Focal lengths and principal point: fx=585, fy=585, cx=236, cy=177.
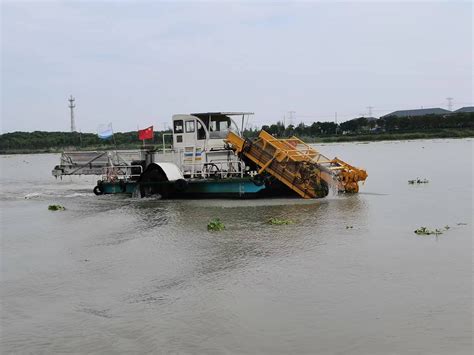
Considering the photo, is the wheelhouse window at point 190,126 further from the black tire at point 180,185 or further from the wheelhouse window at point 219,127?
the black tire at point 180,185

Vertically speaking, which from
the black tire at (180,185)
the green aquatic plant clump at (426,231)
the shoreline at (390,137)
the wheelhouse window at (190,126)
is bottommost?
the green aquatic plant clump at (426,231)

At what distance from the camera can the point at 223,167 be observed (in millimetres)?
22469

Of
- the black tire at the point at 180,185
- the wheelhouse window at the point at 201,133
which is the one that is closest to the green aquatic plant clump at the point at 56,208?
the black tire at the point at 180,185

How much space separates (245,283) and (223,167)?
13.1m

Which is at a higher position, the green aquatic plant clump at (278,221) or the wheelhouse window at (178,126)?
the wheelhouse window at (178,126)

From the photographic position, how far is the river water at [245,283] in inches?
281

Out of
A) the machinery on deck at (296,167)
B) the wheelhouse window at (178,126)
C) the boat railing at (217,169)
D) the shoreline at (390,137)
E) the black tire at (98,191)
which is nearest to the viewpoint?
the machinery on deck at (296,167)

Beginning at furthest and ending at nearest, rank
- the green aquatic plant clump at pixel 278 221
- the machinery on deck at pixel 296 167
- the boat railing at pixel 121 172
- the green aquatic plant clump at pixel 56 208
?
the boat railing at pixel 121 172
the green aquatic plant clump at pixel 56 208
the machinery on deck at pixel 296 167
the green aquatic plant clump at pixel 278 221

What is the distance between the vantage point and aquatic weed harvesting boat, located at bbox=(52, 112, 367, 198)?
20.3 m

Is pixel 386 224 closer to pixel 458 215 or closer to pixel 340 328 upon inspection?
pixel 458 215

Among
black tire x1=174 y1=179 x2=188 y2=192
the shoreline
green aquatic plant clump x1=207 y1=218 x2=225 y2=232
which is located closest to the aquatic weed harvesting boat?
black tire x1=174 y1=179 x2=188 y2=192

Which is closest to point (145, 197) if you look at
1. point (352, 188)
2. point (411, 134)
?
point (352, 188)

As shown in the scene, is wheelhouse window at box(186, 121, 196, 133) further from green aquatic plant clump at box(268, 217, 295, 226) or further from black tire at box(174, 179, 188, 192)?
green aquatic plant clump at box(268, 217, 295, 226)

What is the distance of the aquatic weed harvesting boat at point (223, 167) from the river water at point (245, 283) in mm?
2700
